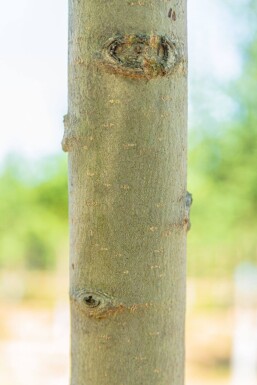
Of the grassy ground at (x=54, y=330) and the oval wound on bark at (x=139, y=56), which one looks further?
the grassy ground at (x=54, y=330)

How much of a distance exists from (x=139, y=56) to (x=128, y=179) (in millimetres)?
73

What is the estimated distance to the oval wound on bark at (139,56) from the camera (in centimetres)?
40

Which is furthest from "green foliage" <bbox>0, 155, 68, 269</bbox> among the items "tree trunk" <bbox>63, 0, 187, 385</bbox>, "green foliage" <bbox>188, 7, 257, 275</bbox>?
"tree trunk" <bbox>63, 0, 187, 385</bbox>

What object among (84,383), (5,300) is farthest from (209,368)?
(84,383)

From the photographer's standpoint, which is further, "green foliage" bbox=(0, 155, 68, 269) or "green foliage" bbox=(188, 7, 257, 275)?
"green foliage" bbox=(0, 155, 68, 269)

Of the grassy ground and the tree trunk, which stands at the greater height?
the grassy ground

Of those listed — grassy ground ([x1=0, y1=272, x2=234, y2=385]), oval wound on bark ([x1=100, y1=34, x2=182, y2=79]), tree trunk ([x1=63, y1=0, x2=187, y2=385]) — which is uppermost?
grassy ground ([x1=0, y1=272, x2=234, y2=385])

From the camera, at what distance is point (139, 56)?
1.32 ft

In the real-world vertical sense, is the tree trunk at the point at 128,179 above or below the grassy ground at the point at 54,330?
below

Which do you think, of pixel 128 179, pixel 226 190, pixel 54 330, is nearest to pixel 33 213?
pixel 54 330

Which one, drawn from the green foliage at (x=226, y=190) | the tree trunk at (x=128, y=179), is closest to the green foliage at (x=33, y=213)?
the green foliage at (x=226, y=190)

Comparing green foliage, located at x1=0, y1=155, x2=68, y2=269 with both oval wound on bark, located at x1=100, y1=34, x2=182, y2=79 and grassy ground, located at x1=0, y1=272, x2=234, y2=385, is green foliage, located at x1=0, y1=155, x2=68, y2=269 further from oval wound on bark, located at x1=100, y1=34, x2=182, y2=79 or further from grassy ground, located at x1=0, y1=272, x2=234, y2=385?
oval wound on bark, located at x1=100, y1=34, x2=182, y2=79

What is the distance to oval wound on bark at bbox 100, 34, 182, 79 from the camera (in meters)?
0.40

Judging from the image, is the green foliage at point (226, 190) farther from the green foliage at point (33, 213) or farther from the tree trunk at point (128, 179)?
the tree trunk at point (128, 179)
